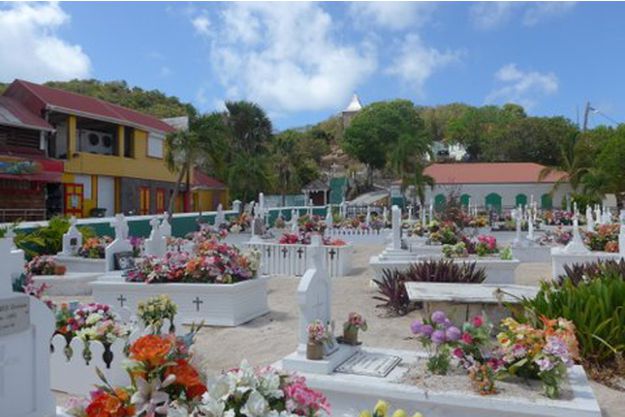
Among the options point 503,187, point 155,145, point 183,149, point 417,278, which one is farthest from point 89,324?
point 503,187

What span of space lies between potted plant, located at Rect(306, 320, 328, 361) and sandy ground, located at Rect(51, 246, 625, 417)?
35.9 inches

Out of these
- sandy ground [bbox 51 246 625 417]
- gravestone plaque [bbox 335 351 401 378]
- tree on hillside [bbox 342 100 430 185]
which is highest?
tree on hillside [bbox 342 100 430 185]

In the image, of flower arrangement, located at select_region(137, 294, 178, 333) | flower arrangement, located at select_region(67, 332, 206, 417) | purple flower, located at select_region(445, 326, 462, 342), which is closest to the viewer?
flower arrangement, located at select_region(67, 332, 206, 417)

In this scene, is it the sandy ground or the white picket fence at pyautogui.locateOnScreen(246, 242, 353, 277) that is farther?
the white picket fence at pyautogui.locateOnScreen(246, 242, 353, 277)

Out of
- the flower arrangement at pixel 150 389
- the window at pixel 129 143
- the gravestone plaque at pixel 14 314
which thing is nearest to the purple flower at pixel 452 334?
the flower arrangement at pixel 150 389

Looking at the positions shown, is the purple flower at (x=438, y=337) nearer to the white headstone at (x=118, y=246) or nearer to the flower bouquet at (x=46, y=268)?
the white headstone at (x=118, y=246)

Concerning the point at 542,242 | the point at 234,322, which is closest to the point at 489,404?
the point at 234,322

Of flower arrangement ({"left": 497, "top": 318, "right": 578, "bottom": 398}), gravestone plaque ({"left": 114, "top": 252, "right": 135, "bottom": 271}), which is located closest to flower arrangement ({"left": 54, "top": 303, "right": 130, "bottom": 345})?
flower arrangement ({"left": 497, "top": 318, "right": 578, "bottom": 398})

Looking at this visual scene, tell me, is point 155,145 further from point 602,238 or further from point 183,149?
point 602,238

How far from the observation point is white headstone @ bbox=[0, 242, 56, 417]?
150 inches

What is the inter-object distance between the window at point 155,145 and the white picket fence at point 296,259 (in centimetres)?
2141

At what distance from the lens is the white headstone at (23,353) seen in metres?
3.82

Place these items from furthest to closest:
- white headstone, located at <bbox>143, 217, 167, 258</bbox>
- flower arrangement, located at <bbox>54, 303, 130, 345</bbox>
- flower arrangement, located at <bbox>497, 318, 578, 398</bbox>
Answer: white headstone, located at <bbox>143, 217, 167, 258</bbox> → flower arrangement, located at <bbox>54, 303, 130, 345</bbox> → flower arrangement, located at <bbox>497, 318, 578, 398</bbox>

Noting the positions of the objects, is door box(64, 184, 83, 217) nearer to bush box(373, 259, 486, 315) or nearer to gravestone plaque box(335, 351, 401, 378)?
bush box(373, 259, 486, 315)
